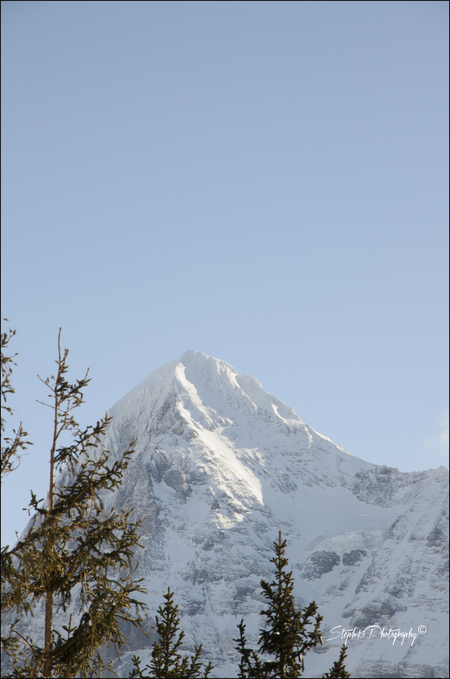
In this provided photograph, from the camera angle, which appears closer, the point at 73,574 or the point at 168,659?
the point at 73,574

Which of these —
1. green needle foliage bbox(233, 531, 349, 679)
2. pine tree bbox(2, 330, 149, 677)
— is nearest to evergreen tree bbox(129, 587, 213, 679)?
green needle foliage bbox(233, 531, 349, 679)

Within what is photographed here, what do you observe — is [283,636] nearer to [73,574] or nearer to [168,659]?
[168,659]

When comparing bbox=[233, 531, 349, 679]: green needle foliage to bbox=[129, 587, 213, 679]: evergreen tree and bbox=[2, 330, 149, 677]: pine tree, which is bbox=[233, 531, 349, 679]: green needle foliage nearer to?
bbox=[129, 587, 213, 679]: evergreen tree

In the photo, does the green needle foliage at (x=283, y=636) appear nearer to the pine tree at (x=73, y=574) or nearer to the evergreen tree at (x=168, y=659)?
the evergreen tree at (x=168, y=659)

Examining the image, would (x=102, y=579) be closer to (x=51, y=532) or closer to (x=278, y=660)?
(x=51, y=532)

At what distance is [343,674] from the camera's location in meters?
17.4

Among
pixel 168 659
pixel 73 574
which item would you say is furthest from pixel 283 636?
pixel 73 574

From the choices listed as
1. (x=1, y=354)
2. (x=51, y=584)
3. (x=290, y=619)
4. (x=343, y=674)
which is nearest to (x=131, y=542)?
(x=51, y=584)

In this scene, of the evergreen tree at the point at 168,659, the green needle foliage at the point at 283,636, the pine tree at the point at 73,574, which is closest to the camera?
the pine tree at the point at 73,574

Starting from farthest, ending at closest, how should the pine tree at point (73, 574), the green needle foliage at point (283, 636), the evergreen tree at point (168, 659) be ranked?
the green needle foliage at point (283, 636)
the evergreen tree at point (168, 659)
the pine tree at point (73, 574)

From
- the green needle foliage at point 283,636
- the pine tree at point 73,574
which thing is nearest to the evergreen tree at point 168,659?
the green needle foliage at point 283,636

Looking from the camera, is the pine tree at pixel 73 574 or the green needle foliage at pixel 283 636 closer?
the pine tree at pixel 73 574

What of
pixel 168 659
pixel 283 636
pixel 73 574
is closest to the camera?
pixel 73 574

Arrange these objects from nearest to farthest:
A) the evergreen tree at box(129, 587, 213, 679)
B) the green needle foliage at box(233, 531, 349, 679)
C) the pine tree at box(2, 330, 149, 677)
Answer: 1. the pine tree at box(2, 330, 149, 677)
2. the evergreen tree at box(129, 587, 213, 679)
3. the green needle foliage at box(233, 531, 349, 679)
